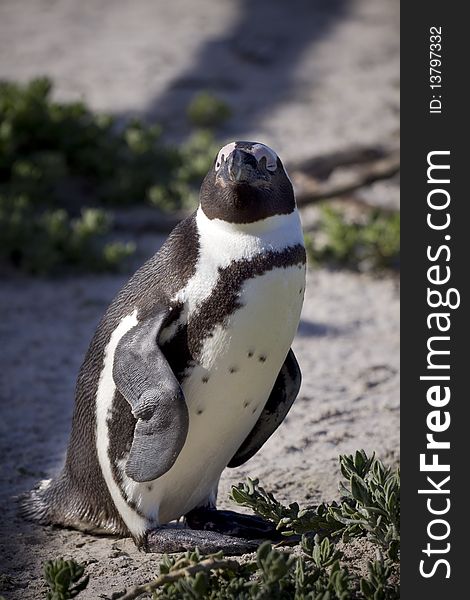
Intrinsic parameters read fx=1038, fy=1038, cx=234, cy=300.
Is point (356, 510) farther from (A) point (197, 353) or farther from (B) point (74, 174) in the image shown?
(B) point (74, 174)

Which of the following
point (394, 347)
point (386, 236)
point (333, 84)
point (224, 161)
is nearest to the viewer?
point (224, 161)

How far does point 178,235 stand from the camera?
105 inches

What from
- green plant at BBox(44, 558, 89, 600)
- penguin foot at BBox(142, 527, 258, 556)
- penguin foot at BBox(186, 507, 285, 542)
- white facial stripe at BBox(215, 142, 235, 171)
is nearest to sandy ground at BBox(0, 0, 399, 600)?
penguin foot at BBox(142, 527, 258, 556)

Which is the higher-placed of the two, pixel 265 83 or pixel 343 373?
pixel 265 83

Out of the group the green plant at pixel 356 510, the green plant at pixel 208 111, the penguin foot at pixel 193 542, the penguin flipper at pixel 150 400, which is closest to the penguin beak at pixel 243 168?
the penguin flipper at pixel 150 400

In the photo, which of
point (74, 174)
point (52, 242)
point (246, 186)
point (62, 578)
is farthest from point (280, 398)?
point (74, 174)

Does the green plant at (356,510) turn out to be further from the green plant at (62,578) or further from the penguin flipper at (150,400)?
the green plant at (62,578)

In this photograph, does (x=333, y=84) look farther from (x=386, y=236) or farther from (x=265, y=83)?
(x=386, y=236)

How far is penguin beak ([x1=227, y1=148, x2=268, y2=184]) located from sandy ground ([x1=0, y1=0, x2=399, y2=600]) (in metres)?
1.01

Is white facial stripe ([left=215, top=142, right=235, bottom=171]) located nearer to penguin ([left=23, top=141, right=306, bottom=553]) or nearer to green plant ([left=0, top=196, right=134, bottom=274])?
penguin ([left=23, top=141, right=306, bottom=553])

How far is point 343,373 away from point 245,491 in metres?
1.92

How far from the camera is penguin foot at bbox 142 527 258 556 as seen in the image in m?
2.64

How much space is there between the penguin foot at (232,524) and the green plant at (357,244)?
3086 mm

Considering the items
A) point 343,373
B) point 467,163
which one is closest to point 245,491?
point 467,163
